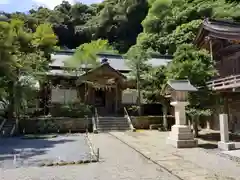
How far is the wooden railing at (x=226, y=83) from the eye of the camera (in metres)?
13.5

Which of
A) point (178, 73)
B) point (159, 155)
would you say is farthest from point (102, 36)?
point (159, 155)

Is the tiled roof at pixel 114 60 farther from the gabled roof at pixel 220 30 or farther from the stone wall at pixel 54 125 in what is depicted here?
the gabled roof at pixel 220 30

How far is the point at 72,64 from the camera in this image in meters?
22.1

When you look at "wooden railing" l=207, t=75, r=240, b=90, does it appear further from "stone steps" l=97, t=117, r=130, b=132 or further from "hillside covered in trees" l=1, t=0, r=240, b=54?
"hillside covered in trees" l=1, t=0, r=240, b=54

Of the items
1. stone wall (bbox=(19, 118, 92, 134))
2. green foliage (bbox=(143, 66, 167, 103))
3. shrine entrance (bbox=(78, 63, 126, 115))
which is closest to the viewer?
stone wall (bbox=(19, 118, 92, 134))

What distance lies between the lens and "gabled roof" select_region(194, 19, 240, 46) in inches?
592

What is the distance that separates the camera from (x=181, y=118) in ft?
37.8

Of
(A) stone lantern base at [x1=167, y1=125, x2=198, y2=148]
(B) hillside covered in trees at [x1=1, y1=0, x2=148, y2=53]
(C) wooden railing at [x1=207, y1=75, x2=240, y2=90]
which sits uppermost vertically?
(B) hillside covered in trees at [x1=1, y1=0, x2=148, y2=53]

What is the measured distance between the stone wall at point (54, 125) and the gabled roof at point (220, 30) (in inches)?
414

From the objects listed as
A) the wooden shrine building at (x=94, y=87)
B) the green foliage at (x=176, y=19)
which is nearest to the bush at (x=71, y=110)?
the wooden shrine building at (x=94, y=87)

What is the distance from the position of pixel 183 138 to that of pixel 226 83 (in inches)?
198

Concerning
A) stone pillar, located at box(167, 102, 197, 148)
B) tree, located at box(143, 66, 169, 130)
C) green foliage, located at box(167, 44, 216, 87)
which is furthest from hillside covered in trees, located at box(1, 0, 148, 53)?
stone pillar, located at box(167, 102, 197, 148)

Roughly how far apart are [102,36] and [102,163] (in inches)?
1937

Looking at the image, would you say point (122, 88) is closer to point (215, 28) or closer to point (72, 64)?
point (72, 64)
